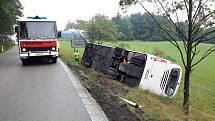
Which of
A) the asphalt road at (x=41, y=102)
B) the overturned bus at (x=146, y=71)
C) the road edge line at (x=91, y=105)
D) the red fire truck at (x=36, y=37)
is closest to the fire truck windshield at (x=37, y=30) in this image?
the red fire truck at (x=36, y=37)

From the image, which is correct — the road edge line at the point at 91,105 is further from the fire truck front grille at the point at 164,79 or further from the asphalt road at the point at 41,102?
the fire truck front grille at the point at 164,79

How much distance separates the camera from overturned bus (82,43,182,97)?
14383mm

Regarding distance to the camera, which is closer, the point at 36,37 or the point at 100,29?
the point at 36,37

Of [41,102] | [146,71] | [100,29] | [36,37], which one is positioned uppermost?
[100,29]

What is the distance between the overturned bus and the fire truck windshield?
20.6 feet

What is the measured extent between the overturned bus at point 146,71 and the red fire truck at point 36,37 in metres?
6.24

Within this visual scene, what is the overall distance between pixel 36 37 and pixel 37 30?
1.45 feet

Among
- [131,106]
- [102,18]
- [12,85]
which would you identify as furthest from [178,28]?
[102,18]

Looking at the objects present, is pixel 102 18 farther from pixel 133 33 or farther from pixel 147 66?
pixel 133 33

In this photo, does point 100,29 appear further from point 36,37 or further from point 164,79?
point 164,79

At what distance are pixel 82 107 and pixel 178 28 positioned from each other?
4.18 metres

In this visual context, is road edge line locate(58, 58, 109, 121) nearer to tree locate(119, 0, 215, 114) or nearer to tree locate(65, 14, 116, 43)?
tree locate(119, 0, 215, 114)

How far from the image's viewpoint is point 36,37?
2355 cm

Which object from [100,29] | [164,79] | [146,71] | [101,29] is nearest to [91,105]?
[164,79]
